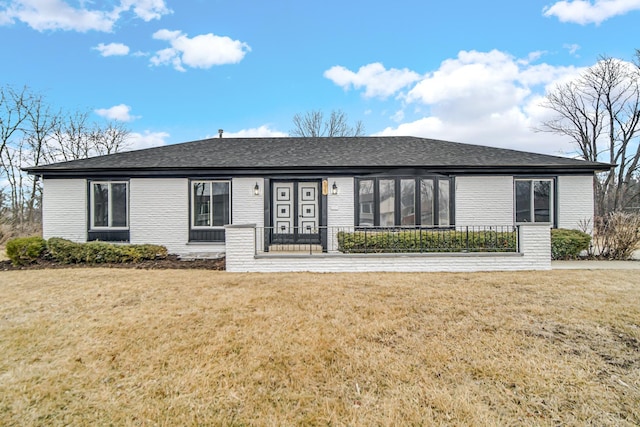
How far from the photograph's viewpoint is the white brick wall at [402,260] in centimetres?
750

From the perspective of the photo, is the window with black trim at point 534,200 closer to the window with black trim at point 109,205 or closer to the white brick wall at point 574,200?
the white brick wall at point 574,200

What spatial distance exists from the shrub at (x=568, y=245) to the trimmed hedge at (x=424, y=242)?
1952 millimetres

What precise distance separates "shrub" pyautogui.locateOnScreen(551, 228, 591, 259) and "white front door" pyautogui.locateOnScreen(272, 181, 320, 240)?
738 cm

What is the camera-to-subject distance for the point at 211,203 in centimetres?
1036

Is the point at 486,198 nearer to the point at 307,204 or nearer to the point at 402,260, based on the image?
the point at 402,260

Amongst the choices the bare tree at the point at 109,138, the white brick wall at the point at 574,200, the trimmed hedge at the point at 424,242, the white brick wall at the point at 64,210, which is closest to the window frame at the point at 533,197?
the white brick wall at the point at 574,200

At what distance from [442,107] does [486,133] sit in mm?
6557

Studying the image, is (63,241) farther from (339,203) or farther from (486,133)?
(486,133)

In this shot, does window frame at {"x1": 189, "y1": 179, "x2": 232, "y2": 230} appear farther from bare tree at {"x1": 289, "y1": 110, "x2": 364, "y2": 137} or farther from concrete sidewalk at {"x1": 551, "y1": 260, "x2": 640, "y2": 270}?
bare tree at {"x1": 289, "y1": 110, "x2": 364, "y2": 137}

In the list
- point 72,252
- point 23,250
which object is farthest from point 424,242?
point 23,250

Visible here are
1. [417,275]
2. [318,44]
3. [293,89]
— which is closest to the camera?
[417,275]

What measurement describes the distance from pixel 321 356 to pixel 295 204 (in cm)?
766

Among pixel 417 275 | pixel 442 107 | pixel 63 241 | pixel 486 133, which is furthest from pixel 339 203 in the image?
pixel 486 133

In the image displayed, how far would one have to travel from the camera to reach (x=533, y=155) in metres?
11.0
